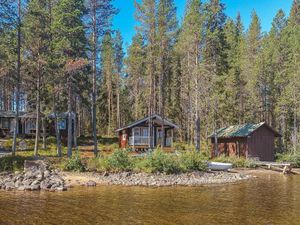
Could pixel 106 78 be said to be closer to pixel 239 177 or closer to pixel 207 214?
pixel 239 177

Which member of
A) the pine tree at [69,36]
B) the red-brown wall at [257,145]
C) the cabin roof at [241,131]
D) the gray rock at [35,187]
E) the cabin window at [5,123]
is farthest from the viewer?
the cabin window at [5,123]

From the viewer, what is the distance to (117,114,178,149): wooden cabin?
41.2 m

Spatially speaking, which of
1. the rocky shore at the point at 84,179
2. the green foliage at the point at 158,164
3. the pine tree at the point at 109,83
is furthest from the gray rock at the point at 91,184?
the pine tree at the point at 109,83

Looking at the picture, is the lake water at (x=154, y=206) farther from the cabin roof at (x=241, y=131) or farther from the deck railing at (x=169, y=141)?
the deck railing at (x=169, y=141)

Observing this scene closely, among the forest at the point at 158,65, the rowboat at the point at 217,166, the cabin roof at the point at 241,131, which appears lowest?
the rowboat at the point at 217,166

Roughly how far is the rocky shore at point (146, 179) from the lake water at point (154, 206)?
143cm

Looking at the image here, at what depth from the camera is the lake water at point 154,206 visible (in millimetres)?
11986

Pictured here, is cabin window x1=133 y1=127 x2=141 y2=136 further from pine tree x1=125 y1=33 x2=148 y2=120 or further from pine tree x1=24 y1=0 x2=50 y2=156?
pine tree x1=24 y1=0 x2=50 y2=156

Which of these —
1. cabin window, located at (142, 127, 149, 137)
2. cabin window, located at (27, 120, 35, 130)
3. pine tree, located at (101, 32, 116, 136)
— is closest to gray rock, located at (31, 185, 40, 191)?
cabin window, located at (142, 127, 149, 137)

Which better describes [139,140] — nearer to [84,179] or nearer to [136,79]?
[136,79]

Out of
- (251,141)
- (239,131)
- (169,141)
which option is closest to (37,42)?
(169,141)

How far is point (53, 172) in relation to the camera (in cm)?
2228

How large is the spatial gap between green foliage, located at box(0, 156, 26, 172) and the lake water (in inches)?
233

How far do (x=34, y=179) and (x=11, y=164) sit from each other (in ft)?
13.0
